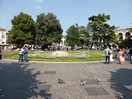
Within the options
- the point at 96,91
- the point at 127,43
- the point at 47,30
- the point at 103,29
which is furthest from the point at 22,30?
the point at 96,91

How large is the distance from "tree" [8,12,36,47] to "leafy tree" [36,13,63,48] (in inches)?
78.7

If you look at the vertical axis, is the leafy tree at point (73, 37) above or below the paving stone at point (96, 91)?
above

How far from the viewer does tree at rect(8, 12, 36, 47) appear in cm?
6781

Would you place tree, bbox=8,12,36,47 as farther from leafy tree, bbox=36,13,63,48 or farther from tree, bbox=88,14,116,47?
tree, bbox=88,14,116,47

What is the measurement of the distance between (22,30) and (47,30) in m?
7.52

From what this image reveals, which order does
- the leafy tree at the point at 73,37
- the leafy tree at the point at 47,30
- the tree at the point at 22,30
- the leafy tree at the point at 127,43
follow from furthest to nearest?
1. the leafy tree at the point at 73,37
2. the leafy tree at the point at 127,43
3. the leafy tree at the point at 47,30
4. the tree at the point at 22,30

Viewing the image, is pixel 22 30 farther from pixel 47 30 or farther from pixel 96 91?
pixel 96 91

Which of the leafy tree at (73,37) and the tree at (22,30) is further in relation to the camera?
the leafy tree at (73,37)

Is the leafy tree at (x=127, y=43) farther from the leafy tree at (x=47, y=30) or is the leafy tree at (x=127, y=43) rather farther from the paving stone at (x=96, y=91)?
the paving stone at (x=96, y=91)

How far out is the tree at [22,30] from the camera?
6781cm

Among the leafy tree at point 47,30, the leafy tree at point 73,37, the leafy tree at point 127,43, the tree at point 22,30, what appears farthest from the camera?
the leafy tree at point 73,37

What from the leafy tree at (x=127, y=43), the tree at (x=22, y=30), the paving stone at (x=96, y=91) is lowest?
the paving stone at (x=96, y=91)

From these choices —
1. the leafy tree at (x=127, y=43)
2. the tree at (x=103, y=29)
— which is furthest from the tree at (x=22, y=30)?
the leafy tree at (x=127, y=43)

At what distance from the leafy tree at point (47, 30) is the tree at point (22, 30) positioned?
2.00m
